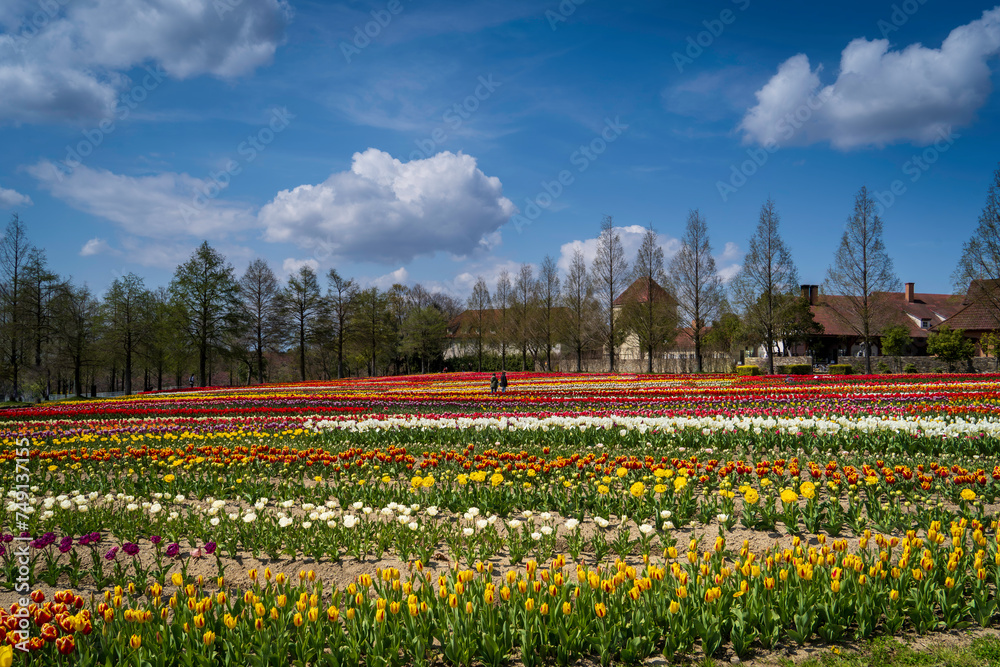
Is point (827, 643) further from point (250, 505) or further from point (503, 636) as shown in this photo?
point (250, 505)

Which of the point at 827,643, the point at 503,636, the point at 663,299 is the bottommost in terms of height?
the point at 827,643

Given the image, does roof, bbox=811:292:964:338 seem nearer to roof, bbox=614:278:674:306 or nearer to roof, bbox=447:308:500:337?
roof, bbox=614:278:674:306

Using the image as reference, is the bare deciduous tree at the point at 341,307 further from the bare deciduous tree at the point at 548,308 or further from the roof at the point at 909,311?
the roof at the point at 909,311

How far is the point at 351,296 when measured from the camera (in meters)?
52.6

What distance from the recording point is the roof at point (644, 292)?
42.0 m

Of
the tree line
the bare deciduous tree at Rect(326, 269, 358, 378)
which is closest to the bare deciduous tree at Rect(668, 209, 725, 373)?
the tree line

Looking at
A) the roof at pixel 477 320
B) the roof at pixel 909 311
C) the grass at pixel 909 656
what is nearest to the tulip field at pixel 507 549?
the grass at pixel 909 656

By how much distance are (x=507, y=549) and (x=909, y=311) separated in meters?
69.9

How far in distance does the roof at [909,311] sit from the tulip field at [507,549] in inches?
2061

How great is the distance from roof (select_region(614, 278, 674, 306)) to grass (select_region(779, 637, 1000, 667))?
39290 mm

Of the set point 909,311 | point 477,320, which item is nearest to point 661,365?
point 477,320

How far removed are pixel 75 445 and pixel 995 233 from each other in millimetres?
37220

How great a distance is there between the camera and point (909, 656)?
2.92 m

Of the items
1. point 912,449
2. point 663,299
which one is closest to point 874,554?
point 912,449
